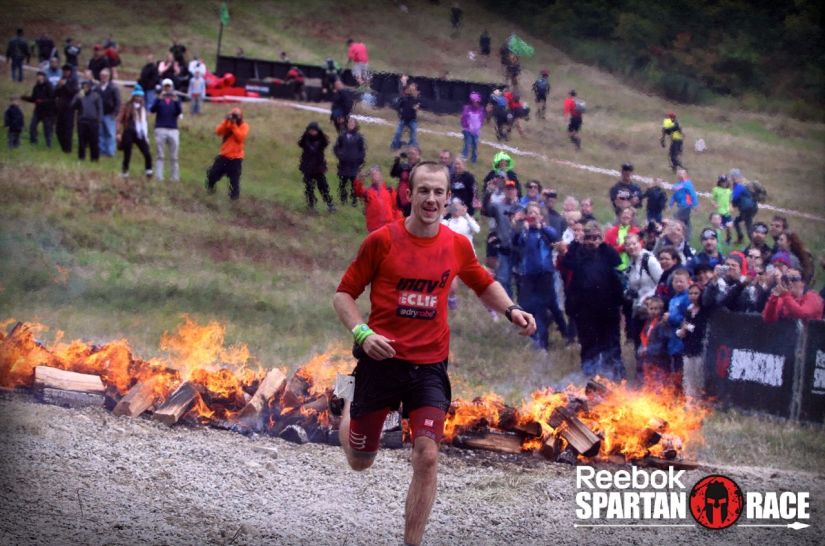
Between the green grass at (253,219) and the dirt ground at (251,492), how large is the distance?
146 centimetres

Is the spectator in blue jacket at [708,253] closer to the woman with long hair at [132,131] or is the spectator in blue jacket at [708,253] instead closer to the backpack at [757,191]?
the backpack at [757,191]

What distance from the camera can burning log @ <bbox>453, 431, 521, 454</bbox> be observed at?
26.1ft

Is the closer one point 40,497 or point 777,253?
point 40,497

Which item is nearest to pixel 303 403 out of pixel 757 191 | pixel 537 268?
pixel 537 268

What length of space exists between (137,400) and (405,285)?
10.1ft

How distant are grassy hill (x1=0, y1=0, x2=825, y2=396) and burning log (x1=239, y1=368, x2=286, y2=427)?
0.92m

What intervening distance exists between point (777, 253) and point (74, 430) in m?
6.00

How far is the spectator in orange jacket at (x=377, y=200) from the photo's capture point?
9.35 meters

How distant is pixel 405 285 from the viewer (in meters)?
5.55

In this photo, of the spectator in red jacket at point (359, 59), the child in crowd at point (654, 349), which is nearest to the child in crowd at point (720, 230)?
the child in crowd at point (654, 349)

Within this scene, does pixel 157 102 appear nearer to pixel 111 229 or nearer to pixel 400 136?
pixel 111 229

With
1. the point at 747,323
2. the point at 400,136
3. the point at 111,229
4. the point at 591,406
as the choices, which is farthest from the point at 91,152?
the point at 747,323

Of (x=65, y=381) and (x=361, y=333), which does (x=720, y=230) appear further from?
(x=361, y=333)

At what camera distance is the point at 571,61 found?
32.7 ft
